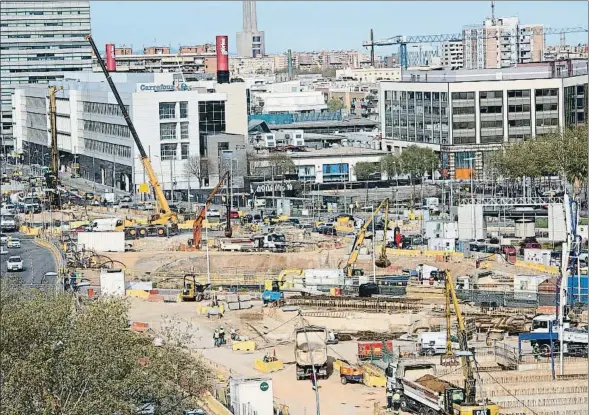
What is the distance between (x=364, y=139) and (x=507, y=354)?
32618mm

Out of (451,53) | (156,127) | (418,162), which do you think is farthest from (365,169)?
(451,53)

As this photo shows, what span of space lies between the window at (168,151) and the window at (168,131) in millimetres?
199

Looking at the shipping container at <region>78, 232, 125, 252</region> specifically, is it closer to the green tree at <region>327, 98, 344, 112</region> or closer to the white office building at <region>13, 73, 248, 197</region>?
the white office building at <region>13, 73, 248, 197</region>

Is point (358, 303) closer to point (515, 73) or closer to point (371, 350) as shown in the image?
point (371, 350)

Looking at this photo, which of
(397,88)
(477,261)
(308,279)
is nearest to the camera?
(308,279)

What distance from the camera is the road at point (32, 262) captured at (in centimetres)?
2444

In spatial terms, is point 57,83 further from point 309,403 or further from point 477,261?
point 309,403

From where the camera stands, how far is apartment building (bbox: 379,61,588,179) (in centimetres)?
4047

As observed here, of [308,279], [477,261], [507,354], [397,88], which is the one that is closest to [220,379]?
[507,354]

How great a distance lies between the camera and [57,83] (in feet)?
166

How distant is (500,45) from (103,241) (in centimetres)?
4984

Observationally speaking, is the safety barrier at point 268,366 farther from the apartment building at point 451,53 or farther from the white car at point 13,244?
the apartment building at point 451,53

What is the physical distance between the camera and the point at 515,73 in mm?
42188

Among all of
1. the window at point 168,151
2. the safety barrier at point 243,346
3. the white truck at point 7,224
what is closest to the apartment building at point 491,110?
the window at point 168,151
